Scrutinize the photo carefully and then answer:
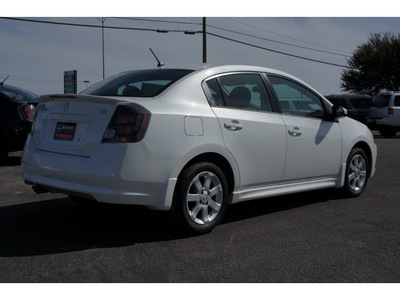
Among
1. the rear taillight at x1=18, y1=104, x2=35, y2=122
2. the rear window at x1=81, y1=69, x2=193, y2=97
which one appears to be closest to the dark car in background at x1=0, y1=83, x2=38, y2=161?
A: the rear taillight at x1=18, y1=104, x2=35, y2=122

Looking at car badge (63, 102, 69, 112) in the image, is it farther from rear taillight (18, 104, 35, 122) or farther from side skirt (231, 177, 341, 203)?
rear taillight (18, 104, 35, 122)

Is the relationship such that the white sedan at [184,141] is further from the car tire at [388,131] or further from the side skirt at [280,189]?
the car tire at [388,131]

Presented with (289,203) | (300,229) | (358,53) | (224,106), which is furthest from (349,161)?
(358,53)

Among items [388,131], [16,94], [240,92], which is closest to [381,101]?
[388,131]

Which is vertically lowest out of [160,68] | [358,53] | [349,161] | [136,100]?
[349,161]

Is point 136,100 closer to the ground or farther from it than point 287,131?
farther from it

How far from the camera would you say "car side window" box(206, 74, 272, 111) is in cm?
459

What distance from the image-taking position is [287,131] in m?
5.07

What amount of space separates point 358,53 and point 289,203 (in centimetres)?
4049

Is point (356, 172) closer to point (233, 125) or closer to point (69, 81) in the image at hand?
point (233, 125)

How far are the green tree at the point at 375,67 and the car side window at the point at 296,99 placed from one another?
38814 mm

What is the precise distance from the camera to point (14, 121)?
875cm

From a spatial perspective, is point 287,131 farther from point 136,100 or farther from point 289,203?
point 136,100

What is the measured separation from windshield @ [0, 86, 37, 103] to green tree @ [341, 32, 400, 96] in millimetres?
37697
